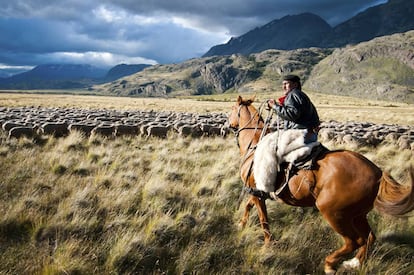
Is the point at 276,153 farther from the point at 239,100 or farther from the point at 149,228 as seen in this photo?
the point at 149,228

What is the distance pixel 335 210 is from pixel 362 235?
673 mm

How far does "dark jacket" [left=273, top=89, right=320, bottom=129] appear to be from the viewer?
525cm

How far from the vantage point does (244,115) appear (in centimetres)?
702

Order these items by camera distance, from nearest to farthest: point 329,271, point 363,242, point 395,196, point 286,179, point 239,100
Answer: point 395,196 → point 329,271 → point 363,242 → point 286,179 → point 239,100

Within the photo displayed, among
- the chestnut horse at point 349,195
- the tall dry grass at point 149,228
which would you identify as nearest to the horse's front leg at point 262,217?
the tall dry grass at point 149,228

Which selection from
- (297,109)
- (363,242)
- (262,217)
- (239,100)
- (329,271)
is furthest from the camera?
(239,100)

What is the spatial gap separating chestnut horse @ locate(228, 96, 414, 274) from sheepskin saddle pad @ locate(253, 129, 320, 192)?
258 millimetres

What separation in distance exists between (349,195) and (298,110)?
1.46m

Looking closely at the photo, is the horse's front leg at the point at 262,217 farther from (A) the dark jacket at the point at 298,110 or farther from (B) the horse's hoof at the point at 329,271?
(A) the dark jacket at the point at 298,110

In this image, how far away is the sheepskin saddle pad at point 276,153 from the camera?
5254 mm

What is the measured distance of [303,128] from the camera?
18.0ft

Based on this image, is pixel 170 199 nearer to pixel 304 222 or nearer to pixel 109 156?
pixel 304 222

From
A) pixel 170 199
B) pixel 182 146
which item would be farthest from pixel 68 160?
pixel 182 146

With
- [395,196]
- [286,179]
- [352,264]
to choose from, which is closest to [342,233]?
[352,264]
